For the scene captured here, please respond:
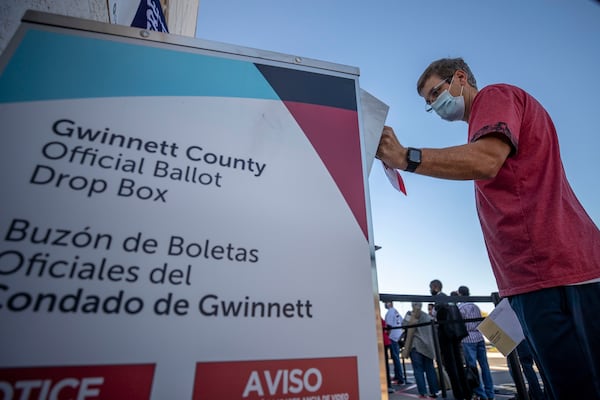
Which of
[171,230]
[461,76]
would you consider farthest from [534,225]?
[171,230]

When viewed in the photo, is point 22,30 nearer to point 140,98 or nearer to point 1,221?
point 140,98

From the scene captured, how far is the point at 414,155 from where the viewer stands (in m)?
0.92

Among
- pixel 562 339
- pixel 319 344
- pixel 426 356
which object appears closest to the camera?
pixel 319 344

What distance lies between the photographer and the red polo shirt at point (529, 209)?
3.09ft

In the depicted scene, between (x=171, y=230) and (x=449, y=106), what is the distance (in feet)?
4.63

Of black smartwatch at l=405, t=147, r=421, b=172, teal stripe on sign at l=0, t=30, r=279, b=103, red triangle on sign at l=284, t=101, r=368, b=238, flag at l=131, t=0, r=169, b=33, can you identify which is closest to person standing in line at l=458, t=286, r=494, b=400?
black smartwatch at l=405, t=147, r=421, b=172

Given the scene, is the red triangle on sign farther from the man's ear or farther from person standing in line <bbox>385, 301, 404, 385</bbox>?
person standing in line <bbox>385, 301, 404, 385</bbox>

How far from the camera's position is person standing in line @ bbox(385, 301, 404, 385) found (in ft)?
17.1

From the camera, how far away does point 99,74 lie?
646 millimetres

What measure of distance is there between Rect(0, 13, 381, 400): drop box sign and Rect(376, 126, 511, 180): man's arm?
0.72ft

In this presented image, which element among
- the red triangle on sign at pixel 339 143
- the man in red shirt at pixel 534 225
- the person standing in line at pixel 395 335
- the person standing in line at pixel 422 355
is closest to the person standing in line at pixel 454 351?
the person standing in line at pixel 422 355

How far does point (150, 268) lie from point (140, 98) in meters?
0.39

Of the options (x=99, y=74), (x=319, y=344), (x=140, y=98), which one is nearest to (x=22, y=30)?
(x=99, y=74)

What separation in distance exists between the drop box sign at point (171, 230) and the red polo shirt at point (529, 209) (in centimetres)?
69
